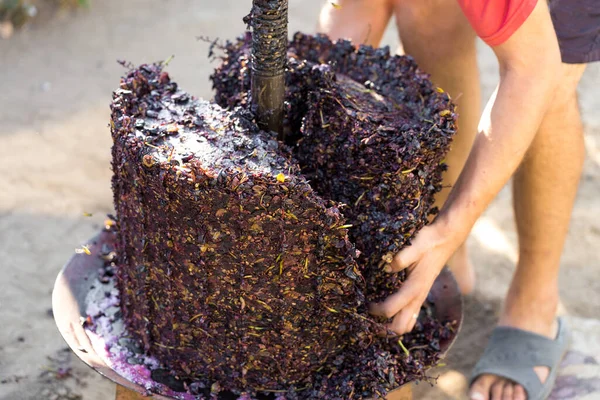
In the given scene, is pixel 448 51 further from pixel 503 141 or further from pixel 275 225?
pixel 275 225

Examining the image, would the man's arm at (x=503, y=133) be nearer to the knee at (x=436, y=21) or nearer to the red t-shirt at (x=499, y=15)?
the red t-shirt at (x=499, y=15)

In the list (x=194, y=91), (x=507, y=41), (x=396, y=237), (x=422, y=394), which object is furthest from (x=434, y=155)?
(x=194, y=91)

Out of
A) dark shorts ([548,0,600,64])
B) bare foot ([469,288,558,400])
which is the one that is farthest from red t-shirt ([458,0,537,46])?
bare foot ([469,288,558,400])

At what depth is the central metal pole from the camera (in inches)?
64.4

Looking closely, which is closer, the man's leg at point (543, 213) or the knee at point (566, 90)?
the knee at point (566, 90)

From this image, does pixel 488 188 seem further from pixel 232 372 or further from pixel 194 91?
pixel 194 91

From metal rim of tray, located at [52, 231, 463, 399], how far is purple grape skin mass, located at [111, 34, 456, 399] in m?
0.12

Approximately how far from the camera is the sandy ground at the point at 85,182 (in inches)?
98.7

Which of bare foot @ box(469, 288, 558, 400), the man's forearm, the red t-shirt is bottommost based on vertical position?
bare foot @ box(469, 288, 558, 400)

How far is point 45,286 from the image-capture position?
279 cm

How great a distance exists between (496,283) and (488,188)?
4.26 ft

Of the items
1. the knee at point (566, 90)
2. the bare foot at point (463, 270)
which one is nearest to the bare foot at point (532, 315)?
the bare foot at point (463, 270)

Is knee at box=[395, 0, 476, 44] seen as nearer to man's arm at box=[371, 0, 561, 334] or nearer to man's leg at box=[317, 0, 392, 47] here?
man's leg at box=[317, 0, 392, 47]

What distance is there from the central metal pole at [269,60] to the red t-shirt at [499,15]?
49 cm
